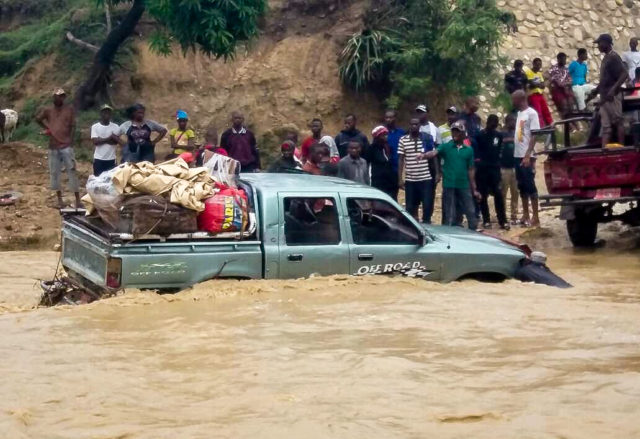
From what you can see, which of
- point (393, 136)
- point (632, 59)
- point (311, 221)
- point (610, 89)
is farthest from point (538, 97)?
point (311, 221)

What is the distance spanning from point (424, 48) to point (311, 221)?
9.64 metres

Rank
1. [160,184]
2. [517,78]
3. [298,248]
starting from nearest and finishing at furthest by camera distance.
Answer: [160,184] < [298,248] < [517,78]

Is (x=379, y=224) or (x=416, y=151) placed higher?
(x=416, y=151)

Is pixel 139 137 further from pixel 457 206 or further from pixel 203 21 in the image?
pixel 457 206

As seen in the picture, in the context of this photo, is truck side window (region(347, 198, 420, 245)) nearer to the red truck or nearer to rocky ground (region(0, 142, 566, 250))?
the red truck

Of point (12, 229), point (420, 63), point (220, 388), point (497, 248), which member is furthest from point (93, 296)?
point (420, 63)

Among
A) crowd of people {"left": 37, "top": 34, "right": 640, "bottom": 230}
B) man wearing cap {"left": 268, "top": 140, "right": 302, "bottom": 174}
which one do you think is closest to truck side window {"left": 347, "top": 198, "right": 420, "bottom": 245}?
crowd of people {"left": 37, "top": 34, "right": 640, "bottom": 230}

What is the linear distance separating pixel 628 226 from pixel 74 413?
10.2m

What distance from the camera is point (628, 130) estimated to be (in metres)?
13.7

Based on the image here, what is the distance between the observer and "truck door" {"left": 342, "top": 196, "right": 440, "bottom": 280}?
10.0 metres

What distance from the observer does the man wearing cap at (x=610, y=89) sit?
13312 mm

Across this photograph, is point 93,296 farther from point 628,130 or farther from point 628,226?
point 628,226

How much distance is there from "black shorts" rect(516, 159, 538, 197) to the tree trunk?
6664 millimetres

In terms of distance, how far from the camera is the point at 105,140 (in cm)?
1575
